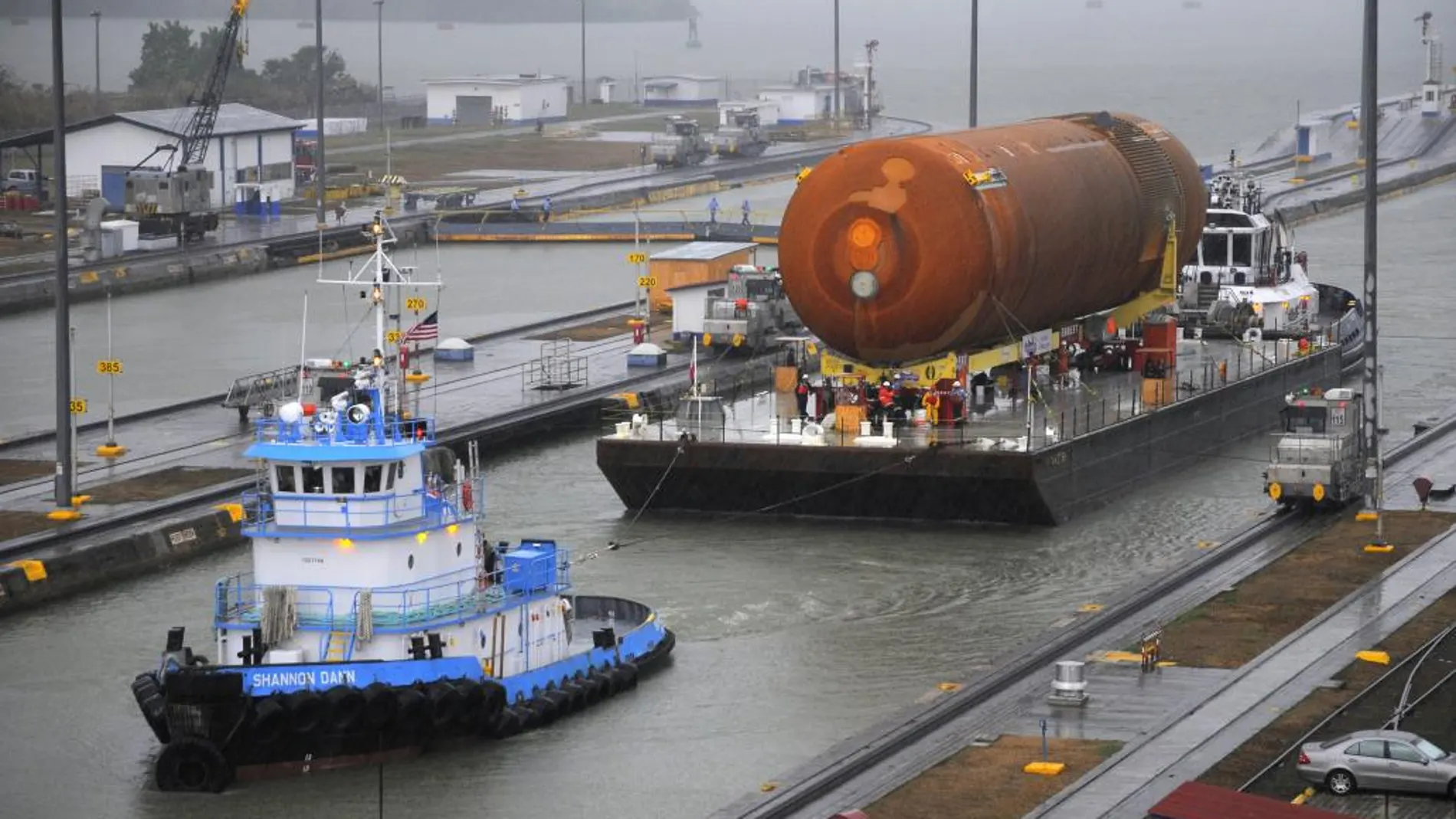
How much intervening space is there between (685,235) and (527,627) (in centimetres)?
6459

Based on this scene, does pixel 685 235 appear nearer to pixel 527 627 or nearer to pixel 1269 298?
pixel 1269 298

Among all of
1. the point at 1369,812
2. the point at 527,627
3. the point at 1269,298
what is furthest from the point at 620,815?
the point at 1269,298

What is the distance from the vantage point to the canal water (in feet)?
110

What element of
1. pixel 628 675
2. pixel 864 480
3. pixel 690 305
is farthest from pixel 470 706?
pixel 690 305

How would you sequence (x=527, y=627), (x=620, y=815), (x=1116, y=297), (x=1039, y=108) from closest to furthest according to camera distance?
(x=620, y=815)
(x=527, y=627)
(x=1116, y=297)
(x=1039, y=108)

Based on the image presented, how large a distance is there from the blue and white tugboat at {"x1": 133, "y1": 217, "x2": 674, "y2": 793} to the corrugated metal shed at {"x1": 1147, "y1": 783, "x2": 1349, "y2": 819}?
33.6 feet

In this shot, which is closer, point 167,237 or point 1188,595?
point 1188,595

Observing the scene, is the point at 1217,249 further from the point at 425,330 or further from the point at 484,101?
the point at 484,101

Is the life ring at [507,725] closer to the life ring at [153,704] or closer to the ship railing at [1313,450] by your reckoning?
the life ring at [153,704]

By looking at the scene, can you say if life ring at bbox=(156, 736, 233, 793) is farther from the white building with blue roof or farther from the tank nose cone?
the white building with blue roof

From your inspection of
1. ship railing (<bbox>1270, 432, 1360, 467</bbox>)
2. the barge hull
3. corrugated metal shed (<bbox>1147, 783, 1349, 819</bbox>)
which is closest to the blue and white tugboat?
corrugated metal shed (<bbox>1147, 783, 1349, 819</bbox>)

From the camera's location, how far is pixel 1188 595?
141ft

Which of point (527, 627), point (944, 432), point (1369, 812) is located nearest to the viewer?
point (1369, 812)

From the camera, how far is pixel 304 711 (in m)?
32.9
